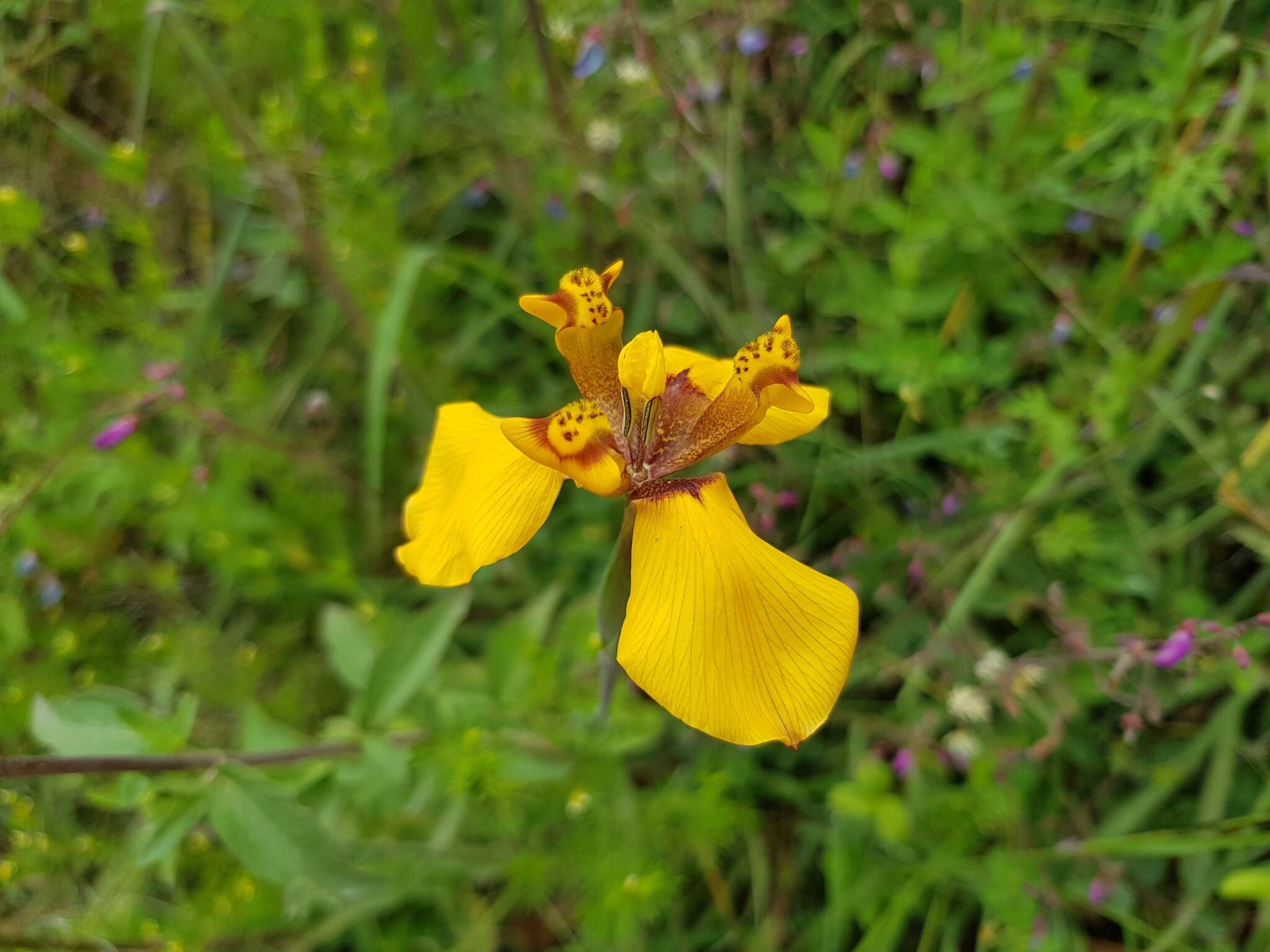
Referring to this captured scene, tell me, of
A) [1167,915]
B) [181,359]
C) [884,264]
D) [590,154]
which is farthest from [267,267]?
[1167,915]

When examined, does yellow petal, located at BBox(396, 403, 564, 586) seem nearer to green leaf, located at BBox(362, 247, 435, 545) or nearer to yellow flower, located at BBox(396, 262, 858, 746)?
yellow flower, located at BBox(396, 262, 858, 746)

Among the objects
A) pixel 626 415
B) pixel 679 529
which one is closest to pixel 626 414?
pixel 626 415

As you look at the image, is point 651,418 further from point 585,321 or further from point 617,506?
point 617,506

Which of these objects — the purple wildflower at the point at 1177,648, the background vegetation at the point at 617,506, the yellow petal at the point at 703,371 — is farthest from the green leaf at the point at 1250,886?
the yellow petal at the point at 703,371

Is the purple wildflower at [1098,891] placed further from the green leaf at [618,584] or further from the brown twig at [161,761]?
the brown twig at [161,761]

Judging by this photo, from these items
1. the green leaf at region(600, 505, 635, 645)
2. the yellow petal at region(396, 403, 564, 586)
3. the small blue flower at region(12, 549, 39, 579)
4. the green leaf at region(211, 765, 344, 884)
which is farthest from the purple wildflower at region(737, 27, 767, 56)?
the small blue flower at region(12, 549, 39, 579)

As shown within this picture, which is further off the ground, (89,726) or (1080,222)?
(1080,222)
